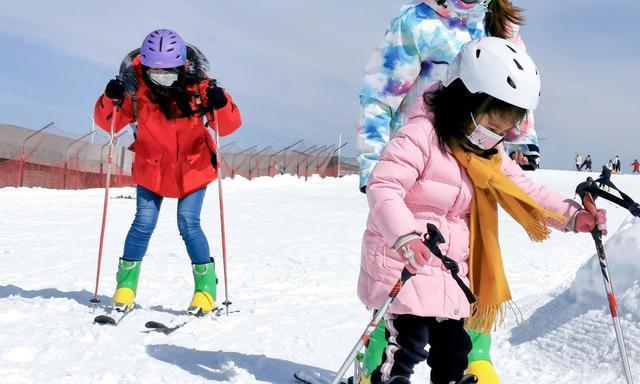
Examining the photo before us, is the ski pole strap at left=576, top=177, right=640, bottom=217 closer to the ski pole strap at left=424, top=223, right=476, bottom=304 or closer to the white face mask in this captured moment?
the ski pole strap at left=424, top=223, right=476, bottom=304

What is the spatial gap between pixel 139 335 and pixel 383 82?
90.4 inches

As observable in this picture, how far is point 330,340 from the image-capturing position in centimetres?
467

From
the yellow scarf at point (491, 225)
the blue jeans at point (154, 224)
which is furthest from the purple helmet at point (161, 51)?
the yellow scarf at point (491, 225)

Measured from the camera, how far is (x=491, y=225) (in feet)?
9.43

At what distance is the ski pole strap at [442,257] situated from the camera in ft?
8.26

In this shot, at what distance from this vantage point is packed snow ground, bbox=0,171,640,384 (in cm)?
387

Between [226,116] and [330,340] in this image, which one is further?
[226,116]

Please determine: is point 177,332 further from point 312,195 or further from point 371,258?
point 312,195

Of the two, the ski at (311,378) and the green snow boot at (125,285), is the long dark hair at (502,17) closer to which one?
the ski at (311,378)

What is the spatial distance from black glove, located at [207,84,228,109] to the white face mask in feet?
0.85

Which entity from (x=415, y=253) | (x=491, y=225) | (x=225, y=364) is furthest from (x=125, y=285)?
(x=415, y=253)

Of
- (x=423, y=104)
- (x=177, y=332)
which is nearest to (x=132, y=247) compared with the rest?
(x=177, y=332)

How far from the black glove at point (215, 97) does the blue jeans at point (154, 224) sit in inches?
25.3

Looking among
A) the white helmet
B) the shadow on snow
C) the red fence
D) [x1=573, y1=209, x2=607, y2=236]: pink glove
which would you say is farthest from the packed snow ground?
the red fence
